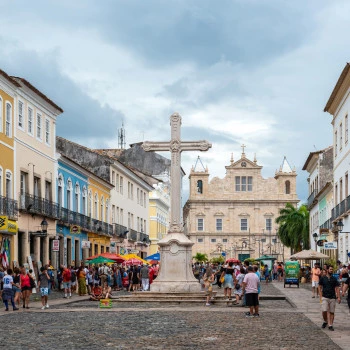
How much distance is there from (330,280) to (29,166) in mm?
24864

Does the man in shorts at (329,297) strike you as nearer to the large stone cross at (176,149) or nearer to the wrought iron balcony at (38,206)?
the large stone cross at (176,149)

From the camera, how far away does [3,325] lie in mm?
20203

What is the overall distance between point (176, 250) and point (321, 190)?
3150 cm

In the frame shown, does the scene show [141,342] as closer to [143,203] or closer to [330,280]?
[330,280]

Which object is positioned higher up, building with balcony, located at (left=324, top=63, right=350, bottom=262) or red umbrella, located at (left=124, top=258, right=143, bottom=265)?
building with balcony, located at (left=324, top=63, right=350, bottom=262)

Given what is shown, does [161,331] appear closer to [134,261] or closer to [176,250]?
[176,250]

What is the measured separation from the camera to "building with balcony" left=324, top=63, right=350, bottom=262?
43.3 metres

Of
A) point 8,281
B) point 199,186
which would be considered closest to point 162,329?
point 8,281

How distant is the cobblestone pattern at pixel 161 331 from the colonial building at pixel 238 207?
10018cm

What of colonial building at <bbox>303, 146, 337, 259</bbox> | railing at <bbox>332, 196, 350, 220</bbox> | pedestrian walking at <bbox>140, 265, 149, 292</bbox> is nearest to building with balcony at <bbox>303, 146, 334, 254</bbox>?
colonial building at <bbox>303, 146, 337, 259</bbox>

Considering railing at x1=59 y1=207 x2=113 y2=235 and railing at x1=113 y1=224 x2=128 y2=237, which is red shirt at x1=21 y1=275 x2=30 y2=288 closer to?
railing at x1=59 y1=207 x2=113 y2=235

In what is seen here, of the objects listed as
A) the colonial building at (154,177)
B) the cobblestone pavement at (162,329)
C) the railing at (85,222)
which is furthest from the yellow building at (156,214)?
the cobblestone pavement at (162,329)

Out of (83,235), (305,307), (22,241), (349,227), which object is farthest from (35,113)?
(305,307)

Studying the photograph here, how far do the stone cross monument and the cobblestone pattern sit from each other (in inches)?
258
